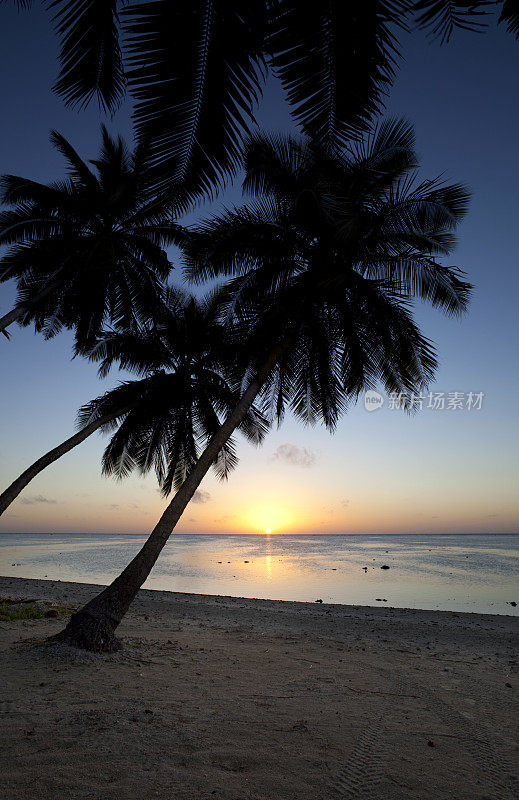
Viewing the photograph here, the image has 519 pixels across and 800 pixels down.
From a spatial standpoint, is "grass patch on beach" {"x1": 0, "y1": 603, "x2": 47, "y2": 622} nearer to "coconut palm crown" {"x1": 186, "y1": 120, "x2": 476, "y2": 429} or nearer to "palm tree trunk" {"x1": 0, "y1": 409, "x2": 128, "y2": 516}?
"palm tree trunk" {"x1": 0, "y1": 409, "x2": 128, "y2": 516}

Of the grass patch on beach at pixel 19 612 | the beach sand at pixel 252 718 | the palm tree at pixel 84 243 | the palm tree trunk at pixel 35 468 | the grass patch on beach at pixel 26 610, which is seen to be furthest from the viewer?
the palm tree at pixel 84 243

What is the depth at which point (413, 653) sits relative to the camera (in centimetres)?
859

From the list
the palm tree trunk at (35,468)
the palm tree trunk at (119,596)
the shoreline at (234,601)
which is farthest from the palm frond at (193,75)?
the shoreline at (234,601)

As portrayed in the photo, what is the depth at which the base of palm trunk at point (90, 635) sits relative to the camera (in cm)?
680

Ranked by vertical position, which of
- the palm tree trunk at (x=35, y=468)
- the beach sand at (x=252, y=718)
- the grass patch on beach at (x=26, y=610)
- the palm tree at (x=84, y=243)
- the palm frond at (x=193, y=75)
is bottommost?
the grass patch on beach at (x=26, y=610)

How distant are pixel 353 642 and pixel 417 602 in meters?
9.95

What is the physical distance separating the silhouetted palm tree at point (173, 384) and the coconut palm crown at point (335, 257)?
3855mm

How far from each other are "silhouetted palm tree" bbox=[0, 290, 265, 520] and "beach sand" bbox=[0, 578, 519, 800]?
7879mm

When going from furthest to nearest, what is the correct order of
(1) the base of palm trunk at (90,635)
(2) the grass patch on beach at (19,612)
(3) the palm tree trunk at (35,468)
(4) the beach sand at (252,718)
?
(3) the palm tree trunk at (35,468) → (2) the grass patch on beach at (19,612) → (1) the base of palm trunk at (90,635) → (4) the beach sand at (252,718)

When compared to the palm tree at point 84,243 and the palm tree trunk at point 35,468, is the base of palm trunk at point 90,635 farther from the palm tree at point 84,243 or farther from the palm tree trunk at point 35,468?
the palm tree at point 84,243

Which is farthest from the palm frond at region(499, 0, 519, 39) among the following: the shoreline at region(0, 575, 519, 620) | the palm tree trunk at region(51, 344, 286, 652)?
the shoreline at region(0, 575, 519, 620)

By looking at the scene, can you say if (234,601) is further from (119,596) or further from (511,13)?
(511,13)

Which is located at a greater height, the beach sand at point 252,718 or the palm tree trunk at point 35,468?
the palm tree trunk at point 35,468

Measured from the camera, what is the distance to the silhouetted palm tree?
52.3 feet
